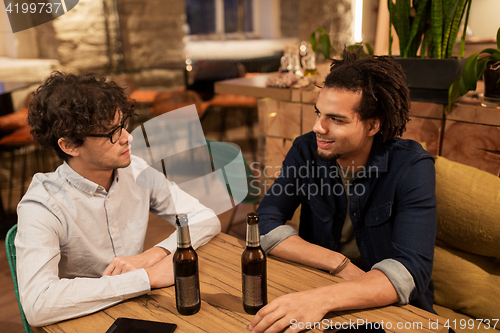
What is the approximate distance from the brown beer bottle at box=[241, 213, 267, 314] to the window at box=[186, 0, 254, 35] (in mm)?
5875

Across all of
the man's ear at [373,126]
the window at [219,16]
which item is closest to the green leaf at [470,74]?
the man's ear at [373,126]

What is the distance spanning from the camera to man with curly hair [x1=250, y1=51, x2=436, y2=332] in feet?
3.79

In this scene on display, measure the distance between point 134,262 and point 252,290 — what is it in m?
0.47

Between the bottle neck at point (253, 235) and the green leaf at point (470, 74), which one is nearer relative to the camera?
the bottle neck at point (253, 235)

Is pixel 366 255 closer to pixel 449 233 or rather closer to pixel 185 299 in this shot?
pixel 449 233

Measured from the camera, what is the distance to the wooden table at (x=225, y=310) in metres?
1.01

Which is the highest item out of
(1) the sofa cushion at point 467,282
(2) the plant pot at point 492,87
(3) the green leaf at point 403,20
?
(3) the green leaf at point 403,20

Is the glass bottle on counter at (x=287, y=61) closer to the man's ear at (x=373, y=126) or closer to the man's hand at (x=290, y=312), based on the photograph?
the man's ear at (x=373, y=126)

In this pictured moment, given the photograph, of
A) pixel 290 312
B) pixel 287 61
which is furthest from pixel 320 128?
pixel 287 61

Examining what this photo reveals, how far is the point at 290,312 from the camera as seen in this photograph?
0.99 meters

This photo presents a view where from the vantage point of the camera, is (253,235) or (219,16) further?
(219,16)

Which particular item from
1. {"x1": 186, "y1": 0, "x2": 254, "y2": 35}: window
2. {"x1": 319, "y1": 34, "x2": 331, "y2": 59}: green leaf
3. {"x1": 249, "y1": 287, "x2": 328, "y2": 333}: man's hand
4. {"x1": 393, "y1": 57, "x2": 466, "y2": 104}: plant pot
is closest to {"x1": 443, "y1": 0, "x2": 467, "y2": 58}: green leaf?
{"x1": 393, "y1": 57, "x2": 466, "y2": 104}: plant pot

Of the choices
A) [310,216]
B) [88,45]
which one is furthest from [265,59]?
[310,216]

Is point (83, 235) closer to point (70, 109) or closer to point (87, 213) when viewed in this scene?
point (87, 213)
